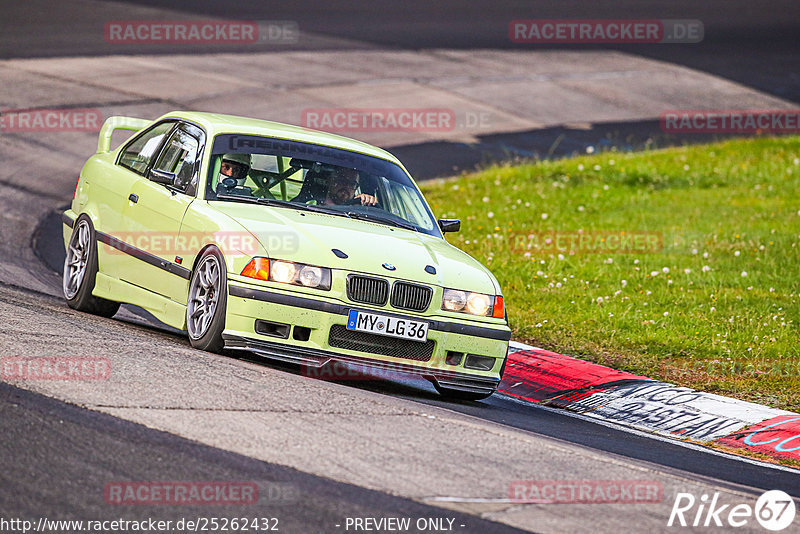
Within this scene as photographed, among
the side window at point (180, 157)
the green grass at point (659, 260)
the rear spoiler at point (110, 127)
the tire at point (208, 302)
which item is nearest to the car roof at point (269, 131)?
the side window at point (180, 157)

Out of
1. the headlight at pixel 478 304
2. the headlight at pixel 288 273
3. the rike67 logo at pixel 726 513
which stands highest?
the headlight at pixel 288 273

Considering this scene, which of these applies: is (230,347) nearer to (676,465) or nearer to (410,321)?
(410,321)

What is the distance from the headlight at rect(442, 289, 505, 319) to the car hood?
0.15ft

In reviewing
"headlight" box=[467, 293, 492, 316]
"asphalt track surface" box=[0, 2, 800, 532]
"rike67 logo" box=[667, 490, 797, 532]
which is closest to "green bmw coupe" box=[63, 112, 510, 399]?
"headlight" box=[467, 293, 492, 316]

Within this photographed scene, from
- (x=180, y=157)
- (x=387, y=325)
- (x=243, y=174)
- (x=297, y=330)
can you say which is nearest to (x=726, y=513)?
(x=387, y=325)

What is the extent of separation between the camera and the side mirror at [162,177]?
8.90 m

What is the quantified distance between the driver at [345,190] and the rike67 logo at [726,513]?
376cm

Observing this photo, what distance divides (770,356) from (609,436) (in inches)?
116

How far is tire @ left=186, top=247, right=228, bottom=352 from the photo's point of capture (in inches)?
314

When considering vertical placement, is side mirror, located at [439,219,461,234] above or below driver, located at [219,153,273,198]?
below

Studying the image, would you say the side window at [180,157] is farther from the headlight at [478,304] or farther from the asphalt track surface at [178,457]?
the headlight at [478,304]

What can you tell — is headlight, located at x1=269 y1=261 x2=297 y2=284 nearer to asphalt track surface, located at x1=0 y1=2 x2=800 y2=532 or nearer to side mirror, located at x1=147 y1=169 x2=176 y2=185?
asphalt track surface, located at x1=0 y1=2 x2=800 y2=532

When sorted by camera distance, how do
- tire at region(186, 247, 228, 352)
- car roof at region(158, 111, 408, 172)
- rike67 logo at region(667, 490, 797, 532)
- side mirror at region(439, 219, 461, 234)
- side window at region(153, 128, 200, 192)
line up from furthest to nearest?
1. side mirror at region(439, 219, 461, 234)
2. car roof at region(158, 111, 408, 172)
3. side window at region(153, 128, 200, 192)
4. tire at region(186, 247, 228, 352)
5. rike67 logo at region(667, 490, 797, 532)

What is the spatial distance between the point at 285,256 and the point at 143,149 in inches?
105
